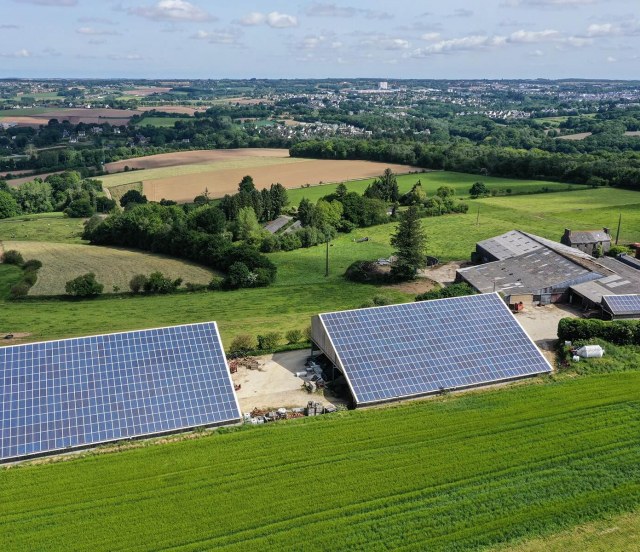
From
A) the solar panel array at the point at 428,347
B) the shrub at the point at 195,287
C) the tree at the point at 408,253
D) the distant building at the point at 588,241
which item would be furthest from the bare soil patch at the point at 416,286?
the distant building at the point at 588,241

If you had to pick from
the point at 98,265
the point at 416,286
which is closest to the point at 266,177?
the point at 98,265

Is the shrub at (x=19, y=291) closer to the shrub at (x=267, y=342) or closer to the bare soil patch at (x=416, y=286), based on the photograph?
the shrub at (x=267, y=342)

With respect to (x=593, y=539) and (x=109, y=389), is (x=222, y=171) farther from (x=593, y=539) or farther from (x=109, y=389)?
(x=593, y=539)

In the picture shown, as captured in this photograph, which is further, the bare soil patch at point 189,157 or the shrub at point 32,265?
the bare soil patch at point 189,157

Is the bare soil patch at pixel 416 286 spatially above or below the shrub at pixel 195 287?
above

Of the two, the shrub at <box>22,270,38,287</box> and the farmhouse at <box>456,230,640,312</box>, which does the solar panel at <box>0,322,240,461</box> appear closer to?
the farmhouse at <box>456,230,640,312</box>

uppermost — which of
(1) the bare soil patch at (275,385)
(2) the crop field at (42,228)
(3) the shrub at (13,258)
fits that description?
(1) the bare soil patch at (275,385)
